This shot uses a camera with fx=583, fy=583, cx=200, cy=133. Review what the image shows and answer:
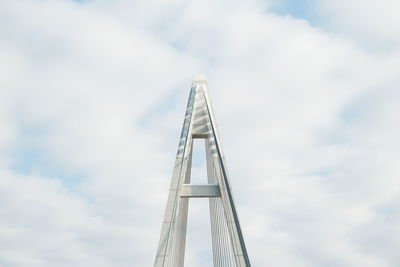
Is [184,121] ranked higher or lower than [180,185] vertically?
higher

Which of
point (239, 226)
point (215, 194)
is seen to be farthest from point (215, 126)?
point (239, 226)

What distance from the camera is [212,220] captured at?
25.7 m

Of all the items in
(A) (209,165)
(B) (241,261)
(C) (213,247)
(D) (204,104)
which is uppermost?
(D) (204,104)

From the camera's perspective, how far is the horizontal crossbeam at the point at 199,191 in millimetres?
24422

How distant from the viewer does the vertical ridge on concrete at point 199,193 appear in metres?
23.0

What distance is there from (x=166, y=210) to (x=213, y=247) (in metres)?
3.14

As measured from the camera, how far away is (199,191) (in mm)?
24469

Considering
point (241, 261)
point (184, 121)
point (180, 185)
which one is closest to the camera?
point (241, 261)

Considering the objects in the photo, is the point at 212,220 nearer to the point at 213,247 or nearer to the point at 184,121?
the point at 213,247

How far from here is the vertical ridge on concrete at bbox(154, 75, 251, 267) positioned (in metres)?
23.0

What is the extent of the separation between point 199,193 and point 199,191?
0.08 metres

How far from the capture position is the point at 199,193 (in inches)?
963

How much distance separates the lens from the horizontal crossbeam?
80.1 ft

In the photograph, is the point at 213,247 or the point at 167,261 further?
the point at 213,247
